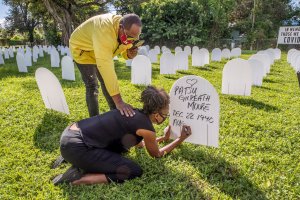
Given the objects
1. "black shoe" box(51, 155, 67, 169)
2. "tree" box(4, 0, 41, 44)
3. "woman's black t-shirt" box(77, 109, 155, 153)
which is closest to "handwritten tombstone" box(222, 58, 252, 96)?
"woman's black t-shirt" box(77, 109, 155, 153)

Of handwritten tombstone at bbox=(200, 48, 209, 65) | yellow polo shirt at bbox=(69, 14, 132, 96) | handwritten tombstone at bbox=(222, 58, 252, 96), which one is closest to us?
yellow polo shirt at bbox=(69, 14, 132, 96)

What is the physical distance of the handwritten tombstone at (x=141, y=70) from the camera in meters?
6.31

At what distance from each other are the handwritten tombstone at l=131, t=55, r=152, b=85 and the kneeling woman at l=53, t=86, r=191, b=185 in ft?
12.4

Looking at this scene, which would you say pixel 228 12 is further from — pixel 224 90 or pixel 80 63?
pixel 80 63

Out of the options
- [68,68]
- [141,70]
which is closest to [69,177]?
[141,70]

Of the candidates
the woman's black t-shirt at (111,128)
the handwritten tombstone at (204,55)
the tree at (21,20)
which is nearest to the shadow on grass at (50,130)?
the woman's black t-shirt at (111,128)

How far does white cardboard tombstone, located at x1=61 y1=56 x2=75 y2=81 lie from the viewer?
278 inches

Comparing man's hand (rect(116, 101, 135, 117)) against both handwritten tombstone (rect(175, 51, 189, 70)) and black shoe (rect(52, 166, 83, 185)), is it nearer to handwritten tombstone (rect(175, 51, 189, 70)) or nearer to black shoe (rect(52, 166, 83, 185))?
black shoe (rect(52, 166, 83, 185))

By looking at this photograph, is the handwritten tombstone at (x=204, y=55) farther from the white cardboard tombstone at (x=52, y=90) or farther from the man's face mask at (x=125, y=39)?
the man's face mask at (x=125, y=39)

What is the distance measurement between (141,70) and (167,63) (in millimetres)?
1814

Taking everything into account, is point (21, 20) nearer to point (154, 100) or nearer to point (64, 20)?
point (64, 20)

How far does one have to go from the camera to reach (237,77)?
540 centimetres

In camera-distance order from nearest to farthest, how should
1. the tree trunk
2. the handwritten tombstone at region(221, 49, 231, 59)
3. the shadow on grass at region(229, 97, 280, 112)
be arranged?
the shadow on grass at region(229, 97, 280, 112) → the handwritten tombstone at region(221, 49, 231, 59) → the tree trunk

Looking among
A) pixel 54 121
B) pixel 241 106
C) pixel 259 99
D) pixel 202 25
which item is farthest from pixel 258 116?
pixel 202 25
